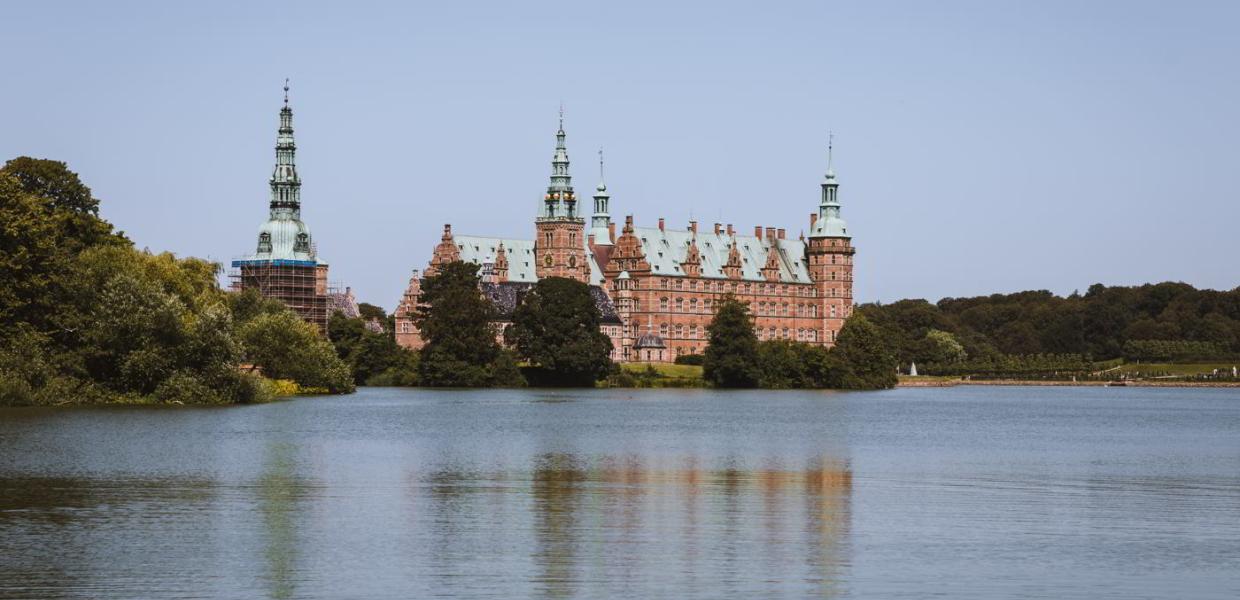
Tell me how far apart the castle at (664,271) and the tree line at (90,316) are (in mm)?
65748

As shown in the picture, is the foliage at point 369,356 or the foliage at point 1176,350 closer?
the foliage at point 369,356

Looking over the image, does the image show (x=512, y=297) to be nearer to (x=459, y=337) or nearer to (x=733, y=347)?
(x=733, y=347)

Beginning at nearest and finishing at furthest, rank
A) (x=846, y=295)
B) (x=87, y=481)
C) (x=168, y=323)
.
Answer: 1. (x=87, y=481)
2. (x=168, y=323)
3. (x=846, y=295)

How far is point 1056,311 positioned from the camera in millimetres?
189625

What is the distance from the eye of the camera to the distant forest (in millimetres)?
167875

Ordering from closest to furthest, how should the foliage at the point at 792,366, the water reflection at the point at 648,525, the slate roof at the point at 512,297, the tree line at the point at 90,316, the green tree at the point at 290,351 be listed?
the water reflection at the point at 648,525 → the tree line at the point at 90,316 → the green tree at the point at 290,351 → the foliage at the point at 792,366 → the slate roof at the point at 512,297

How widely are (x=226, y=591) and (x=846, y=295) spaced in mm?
148395

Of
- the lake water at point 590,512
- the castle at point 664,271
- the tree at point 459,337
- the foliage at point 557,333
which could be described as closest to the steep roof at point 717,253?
the castle at point 664,271

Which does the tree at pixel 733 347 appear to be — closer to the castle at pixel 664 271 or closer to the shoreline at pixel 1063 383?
the castle at pixel 664 271

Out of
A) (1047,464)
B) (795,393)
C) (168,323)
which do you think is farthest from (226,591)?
(795,393)

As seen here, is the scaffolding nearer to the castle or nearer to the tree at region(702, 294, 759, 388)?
the castle

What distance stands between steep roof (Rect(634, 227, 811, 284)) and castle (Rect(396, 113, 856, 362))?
10 cm

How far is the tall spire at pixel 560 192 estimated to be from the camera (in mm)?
151250

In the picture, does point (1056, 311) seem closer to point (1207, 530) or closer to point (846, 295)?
point (846, 295)
